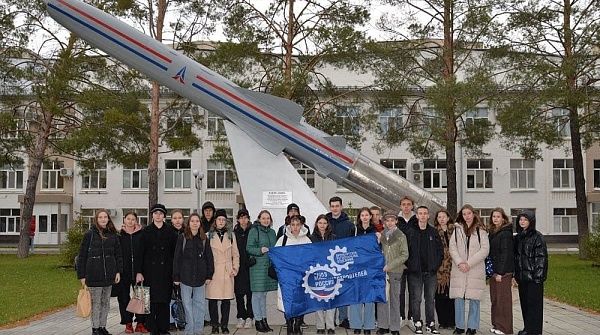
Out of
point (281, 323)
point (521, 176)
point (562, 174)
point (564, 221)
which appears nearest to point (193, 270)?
point (281, 323)

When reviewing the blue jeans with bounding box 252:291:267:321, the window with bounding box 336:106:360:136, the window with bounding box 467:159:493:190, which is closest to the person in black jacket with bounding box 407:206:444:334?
the blue jeans with bounding box 252:291:267:321

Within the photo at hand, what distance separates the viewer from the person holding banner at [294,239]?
31.0ft

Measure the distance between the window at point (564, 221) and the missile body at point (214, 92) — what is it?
28868 millimetres

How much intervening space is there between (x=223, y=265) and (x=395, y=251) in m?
2.49

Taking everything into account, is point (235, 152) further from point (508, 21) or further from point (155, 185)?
point (508, 21)

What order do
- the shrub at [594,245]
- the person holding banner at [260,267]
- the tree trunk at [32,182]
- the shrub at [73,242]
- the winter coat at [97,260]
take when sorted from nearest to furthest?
the winter coat at [97,260] → the person holding banner at [260,267] → the shrub at [73,242] → the shrub at [594,245] → the tree trunk at [32,182]

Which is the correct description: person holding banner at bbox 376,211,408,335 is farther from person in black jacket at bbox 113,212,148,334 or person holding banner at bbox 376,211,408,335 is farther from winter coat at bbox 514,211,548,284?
person in black jacket at bbox 113,212,148,334

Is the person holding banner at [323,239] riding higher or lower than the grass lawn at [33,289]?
higher

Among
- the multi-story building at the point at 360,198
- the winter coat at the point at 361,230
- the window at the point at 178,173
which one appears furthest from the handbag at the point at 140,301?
the window at the point at 178,173

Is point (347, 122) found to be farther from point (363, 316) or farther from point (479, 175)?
point (479, 175)

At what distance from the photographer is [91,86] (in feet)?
77.0

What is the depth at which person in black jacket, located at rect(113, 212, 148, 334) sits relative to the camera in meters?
9.44

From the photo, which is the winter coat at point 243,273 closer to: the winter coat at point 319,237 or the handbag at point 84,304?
the winter coat at point 319,237

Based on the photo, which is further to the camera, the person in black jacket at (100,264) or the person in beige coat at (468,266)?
the person in beige coat at (468,266)
